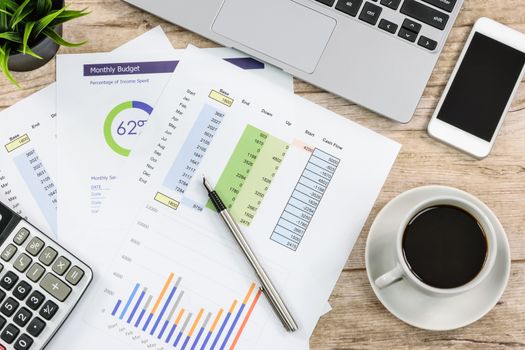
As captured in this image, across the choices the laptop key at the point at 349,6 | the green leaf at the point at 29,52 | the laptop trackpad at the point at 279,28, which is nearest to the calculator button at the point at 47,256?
the green leaf at the point at 29,52

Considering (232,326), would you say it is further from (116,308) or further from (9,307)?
(9,307)

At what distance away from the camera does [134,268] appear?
631 millimetres

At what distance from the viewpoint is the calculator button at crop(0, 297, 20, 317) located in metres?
0.60

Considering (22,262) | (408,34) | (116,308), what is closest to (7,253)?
(22,262)

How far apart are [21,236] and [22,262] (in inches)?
1.1

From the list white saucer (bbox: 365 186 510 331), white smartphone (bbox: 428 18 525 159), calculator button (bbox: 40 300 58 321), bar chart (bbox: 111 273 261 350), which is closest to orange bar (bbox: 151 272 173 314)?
bar chart (bbox: 111 273 261 350)

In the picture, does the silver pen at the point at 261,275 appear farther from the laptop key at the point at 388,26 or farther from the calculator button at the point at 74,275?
the laptop key at the point at 388,26

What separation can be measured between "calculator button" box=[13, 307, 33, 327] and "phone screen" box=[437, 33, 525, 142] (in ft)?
1.64

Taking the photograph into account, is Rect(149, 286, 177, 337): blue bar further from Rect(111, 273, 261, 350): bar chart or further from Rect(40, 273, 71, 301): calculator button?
Rect(40, 273, 71, 301): calculator button

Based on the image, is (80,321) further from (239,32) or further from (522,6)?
(522,6)

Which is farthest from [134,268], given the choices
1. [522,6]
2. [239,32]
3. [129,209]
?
[522,6]

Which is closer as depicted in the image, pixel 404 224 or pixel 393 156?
pixel 404 224

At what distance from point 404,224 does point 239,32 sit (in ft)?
0.95

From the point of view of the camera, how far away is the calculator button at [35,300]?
597 mm
